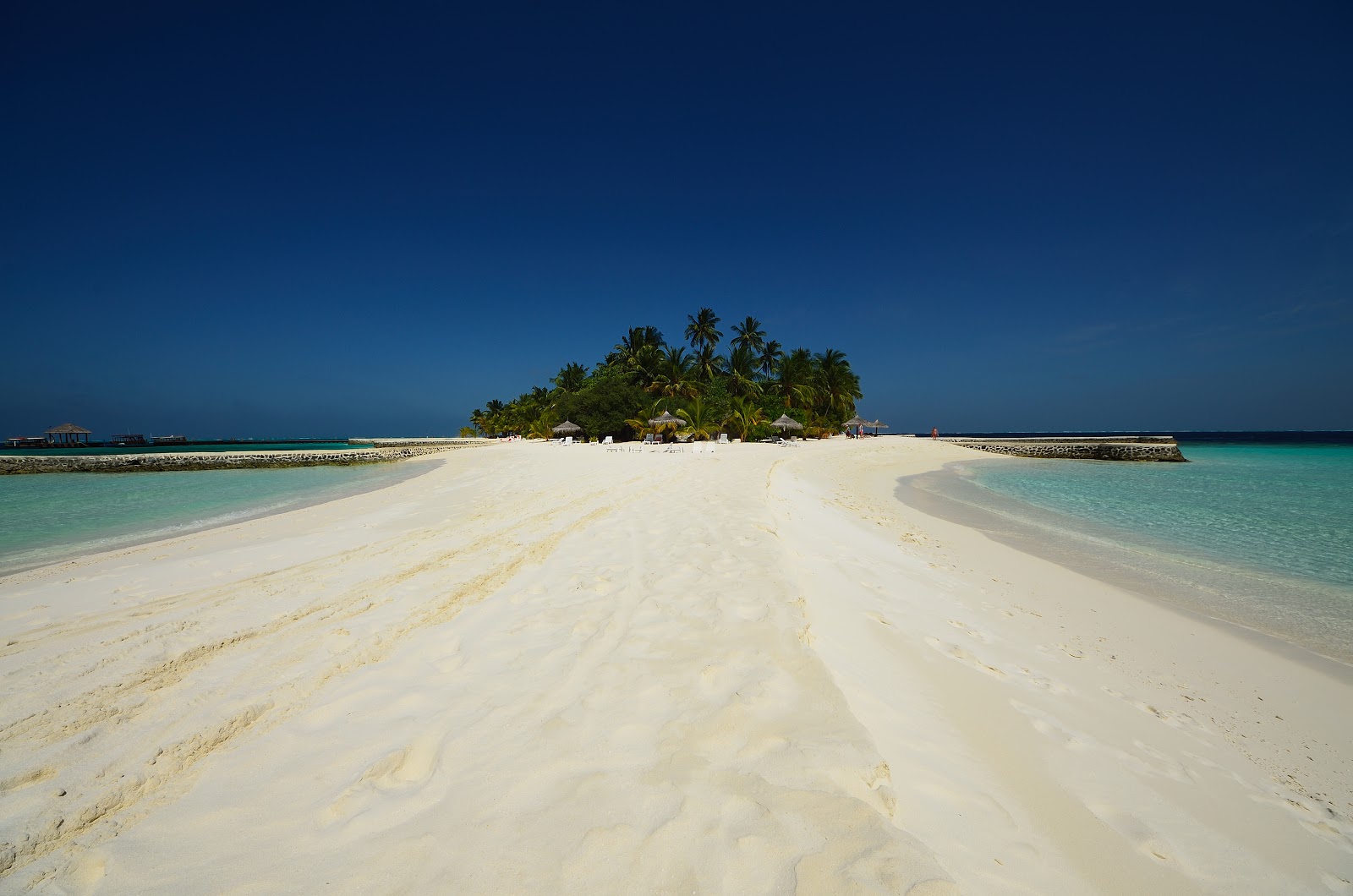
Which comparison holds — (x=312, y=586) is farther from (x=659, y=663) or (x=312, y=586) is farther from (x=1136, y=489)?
(x=1136, y=489)

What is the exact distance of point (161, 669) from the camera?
10.3 feet

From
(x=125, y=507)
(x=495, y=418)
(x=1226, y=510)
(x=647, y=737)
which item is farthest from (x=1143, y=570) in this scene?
(x=495, y=418)

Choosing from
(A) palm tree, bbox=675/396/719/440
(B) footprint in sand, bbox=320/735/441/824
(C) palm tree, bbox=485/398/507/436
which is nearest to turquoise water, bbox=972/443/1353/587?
(B) footprint in sand, bbox=320/735/441/824

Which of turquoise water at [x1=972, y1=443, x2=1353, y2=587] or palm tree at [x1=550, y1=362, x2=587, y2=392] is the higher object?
palm tree at [x1=550, y1=362, x2=587, y2=392]

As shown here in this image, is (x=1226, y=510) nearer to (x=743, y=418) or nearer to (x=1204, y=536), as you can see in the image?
(x=1204, y=536)

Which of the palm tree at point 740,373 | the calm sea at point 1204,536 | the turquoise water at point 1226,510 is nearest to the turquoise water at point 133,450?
the palm tree at point 740,373

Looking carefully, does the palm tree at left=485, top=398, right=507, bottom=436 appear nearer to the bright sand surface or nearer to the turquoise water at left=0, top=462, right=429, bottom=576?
the turquoise water at left=0, top=462, right=429, bottom=576

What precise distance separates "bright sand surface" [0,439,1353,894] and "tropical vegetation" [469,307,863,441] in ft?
113

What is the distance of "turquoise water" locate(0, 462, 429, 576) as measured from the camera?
27.7ft

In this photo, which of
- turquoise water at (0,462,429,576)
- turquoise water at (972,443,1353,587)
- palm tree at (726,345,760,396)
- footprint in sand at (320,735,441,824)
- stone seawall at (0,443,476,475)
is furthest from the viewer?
palm tree at (726,345,760,396)

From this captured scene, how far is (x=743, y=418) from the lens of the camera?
1667 inches

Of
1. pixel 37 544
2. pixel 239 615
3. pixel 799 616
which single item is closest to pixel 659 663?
pixel 799 616

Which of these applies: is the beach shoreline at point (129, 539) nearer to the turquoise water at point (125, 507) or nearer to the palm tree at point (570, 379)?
the turquoise water at point (125, 507)

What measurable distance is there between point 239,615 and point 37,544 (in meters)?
8.13
